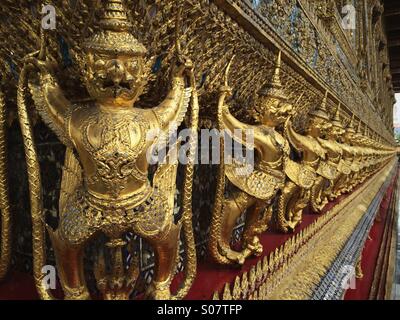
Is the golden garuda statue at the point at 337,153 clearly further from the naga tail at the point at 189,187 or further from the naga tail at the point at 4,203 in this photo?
the naga tail at the point at 4,203

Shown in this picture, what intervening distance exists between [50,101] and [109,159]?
5.5 inches

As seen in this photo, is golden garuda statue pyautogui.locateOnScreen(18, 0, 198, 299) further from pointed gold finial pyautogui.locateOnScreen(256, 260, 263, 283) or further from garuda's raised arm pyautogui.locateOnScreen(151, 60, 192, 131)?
pointed gold finial pyautogui.locateOnScreen(256, 260, 263, 283)

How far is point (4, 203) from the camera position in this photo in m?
0.69

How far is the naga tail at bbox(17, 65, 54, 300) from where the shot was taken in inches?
22.5

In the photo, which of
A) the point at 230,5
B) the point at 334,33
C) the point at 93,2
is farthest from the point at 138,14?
the point at 334,33

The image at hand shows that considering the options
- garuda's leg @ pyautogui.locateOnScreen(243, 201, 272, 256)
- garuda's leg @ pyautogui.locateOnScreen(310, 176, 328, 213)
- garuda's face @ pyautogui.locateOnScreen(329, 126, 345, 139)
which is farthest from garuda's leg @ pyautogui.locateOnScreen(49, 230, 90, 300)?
garuda's face @ pyautogui.locateOnScreen(329, 126, 345, 139)

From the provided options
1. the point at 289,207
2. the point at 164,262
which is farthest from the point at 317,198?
the point at 164,262

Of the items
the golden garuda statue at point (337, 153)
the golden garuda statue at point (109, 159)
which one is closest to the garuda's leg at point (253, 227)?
the golden garuda statue at point (109, 159)

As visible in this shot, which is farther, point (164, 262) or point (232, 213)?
point (232, 213)

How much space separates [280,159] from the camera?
0.89 meters

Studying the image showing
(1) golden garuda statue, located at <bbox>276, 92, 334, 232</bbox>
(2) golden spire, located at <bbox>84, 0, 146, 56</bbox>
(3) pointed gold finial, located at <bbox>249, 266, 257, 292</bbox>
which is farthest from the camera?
(1) golden garuda statue, located at <bbox>276, 92, 334, 232</bbox>

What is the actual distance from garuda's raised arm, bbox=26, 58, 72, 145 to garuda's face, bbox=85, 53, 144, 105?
0.06m

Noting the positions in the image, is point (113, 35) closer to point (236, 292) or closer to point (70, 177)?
point (70, 177)

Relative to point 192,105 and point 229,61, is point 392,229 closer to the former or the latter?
point 229,61
